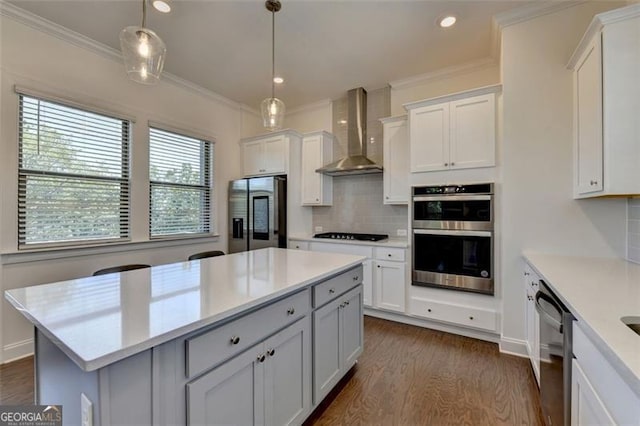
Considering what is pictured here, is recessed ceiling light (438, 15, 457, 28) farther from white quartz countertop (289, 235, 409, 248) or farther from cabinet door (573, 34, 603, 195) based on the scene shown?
white quartz countertop (289, 235, 409, 248)

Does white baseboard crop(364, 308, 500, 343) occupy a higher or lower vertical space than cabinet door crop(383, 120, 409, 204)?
lower

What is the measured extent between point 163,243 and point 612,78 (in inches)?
171

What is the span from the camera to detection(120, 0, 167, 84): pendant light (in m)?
1.58

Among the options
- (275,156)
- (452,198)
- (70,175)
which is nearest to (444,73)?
(452,198)

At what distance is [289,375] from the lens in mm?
1468

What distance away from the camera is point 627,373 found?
718 mm

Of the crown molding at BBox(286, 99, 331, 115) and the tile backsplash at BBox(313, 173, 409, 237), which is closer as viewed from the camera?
the tile backsplash at BBox(313, 173, 409, 237)

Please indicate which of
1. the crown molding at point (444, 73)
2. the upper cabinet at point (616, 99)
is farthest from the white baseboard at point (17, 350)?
the crown molding at point (444, 73)

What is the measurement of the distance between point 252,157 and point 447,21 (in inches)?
124

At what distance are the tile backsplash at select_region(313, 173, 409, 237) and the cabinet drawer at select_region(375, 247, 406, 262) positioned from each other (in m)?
0.62

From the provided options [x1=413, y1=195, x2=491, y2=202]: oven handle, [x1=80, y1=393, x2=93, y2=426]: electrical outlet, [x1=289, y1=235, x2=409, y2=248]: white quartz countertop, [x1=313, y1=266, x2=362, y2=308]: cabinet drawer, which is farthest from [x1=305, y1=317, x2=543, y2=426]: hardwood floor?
[x1=413, y1=195, x2=491, y2=202]: oven handle

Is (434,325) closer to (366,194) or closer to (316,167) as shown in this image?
(366,194)

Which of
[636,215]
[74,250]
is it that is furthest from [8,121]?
[636,215]

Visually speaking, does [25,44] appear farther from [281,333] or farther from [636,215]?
[636,215]
